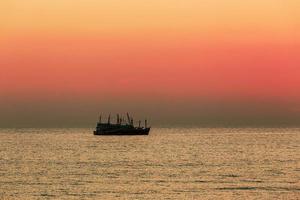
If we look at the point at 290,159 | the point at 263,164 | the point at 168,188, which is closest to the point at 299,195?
the point at 168,188

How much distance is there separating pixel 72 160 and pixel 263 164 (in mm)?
29635

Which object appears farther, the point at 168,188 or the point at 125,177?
the point at 125,177

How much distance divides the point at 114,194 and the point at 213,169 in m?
29.6

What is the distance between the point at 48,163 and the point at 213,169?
2632cm

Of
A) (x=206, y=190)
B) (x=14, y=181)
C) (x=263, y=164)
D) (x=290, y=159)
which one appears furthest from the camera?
(x=290, y=159)

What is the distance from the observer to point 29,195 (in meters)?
65.5

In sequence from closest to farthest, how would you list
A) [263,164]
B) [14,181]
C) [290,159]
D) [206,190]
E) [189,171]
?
1. [206,190]
2. [14,181]
3. [189,171]
4. [263,164]
5. [290,159]

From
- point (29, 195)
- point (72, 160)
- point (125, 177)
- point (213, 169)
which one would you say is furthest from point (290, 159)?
point (29, 195)

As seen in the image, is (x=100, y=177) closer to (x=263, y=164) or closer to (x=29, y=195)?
(x=29, y=195)

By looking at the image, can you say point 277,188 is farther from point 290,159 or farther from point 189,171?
point 290,159

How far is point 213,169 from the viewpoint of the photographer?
93250mm

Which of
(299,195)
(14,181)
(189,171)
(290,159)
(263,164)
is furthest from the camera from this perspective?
(290,159)

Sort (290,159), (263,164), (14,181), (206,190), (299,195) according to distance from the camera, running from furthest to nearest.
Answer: (290,159) < (263,164) < (14,181) < (206,190) < (299,195)

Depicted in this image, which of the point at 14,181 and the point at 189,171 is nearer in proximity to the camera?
the point at 14,181
